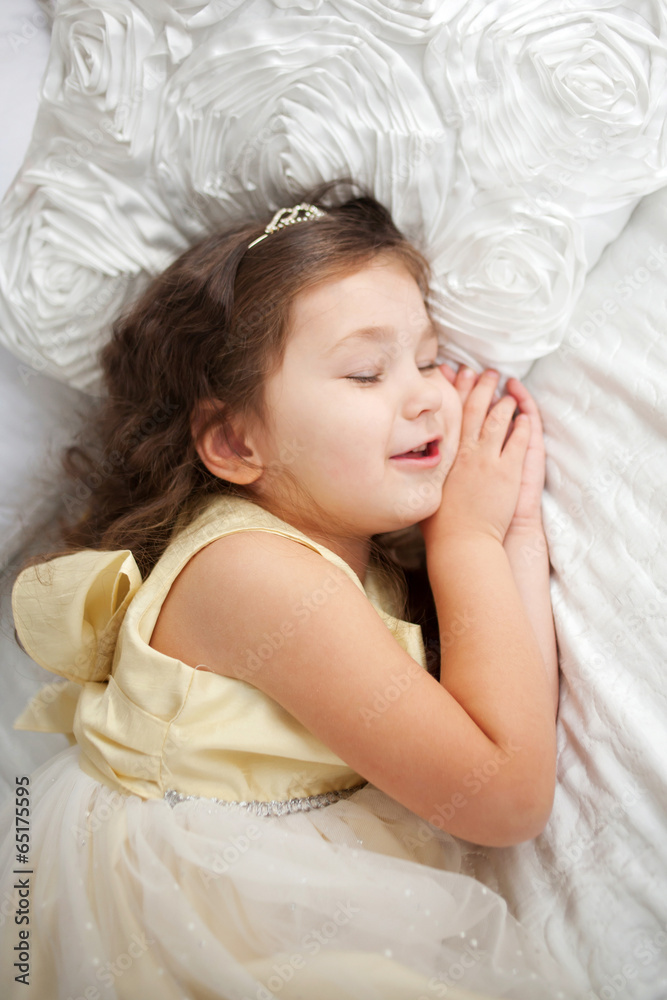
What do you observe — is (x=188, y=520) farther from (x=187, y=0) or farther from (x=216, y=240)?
(x=187, y=0)

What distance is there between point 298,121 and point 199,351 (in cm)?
35

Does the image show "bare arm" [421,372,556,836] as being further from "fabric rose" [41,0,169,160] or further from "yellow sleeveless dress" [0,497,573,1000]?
"fabric rose" [41,0,169,160]

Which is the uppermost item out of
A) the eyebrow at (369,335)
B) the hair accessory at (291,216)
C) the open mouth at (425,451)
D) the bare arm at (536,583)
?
the hair accessory at (291,216)

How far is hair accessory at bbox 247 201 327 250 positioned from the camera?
1015 millimetres

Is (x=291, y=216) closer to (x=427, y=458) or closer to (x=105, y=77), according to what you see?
(x=105, y=77)

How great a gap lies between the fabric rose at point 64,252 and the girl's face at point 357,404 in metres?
0.30

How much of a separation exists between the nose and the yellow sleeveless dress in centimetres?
22

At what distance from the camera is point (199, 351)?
102cm

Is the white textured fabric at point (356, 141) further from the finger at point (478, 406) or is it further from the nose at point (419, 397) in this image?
the nose at point (419, 397)

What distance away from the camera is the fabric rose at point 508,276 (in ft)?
3.16

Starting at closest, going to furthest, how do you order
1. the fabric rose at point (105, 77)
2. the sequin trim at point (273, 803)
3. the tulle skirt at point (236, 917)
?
1. the tulle skirt at point (236, 917)
2. the sequin trim at point (273, 803)
3. the fabric rose at point (105, 77)

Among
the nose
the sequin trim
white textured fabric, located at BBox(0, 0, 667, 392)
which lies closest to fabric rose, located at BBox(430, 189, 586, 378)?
white textured fabric, located at BBox(0, 0, 667, 392)

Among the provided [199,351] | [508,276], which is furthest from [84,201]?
[508,276]

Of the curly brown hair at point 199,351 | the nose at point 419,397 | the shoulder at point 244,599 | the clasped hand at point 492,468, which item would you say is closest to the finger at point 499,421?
the clasped hand at point 492,468
